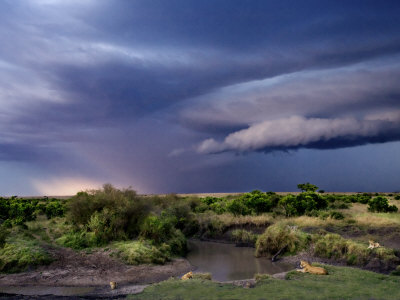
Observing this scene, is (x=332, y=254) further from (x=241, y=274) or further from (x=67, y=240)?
(x=67, y=240)

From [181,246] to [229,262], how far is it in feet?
16.1

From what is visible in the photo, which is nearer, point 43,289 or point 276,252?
point 43,289

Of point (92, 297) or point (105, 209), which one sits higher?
point (105, 209)

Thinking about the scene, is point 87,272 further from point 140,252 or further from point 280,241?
point 280,241

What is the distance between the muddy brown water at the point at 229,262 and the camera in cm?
2636

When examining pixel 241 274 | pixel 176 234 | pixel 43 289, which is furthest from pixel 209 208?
pixel 43 289

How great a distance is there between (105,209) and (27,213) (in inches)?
929

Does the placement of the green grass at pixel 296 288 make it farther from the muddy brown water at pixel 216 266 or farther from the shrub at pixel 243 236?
the shrub at pixel 243 236

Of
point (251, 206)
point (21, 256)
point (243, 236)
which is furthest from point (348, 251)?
point (251, 206)

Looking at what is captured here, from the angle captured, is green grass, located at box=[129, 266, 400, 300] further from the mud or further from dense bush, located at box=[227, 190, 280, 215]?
dense bush, located at box=[227, 190, 280, 215]

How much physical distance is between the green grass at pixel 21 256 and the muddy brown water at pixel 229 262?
11.1 meters

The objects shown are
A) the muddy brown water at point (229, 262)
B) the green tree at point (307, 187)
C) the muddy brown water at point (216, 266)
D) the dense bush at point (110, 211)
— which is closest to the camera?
the muddy brown water at point (216, 266)

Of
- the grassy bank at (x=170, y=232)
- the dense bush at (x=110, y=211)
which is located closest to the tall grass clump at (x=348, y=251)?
the grassy bank at (x=170, y=232)

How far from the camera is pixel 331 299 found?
14.9m
